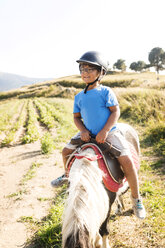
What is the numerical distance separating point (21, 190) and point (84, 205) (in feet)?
10.7

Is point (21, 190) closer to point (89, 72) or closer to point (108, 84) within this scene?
point (89, 72)

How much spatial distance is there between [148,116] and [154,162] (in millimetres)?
4141

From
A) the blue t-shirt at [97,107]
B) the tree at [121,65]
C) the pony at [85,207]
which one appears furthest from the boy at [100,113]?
the tree at [121,65]

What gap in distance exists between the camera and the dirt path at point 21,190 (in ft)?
9.33

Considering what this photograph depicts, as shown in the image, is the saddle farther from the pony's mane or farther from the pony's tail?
the pony's tail

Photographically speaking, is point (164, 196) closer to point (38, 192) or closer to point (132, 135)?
point (132, 135)

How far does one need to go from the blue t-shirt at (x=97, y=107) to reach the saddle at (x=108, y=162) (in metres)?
0.22

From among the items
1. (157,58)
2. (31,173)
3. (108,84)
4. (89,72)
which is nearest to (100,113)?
(89,72)

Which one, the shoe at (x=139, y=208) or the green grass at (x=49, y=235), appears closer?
the shoe at (x=139, y=208)

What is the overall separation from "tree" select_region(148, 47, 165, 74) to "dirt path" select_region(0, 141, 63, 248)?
210 feet

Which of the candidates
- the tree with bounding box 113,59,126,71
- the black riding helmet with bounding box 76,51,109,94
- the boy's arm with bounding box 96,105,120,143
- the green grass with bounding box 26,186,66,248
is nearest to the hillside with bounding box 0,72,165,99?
the black riding helmet with bounding box 76,51,109,94

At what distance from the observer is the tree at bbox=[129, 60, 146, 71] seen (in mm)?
72375

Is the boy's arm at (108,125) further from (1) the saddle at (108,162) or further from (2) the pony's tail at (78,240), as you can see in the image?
(2) the pony's tail at (78,240)

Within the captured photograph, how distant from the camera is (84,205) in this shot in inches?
52.3
